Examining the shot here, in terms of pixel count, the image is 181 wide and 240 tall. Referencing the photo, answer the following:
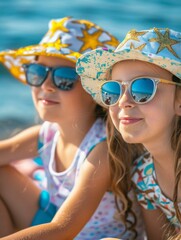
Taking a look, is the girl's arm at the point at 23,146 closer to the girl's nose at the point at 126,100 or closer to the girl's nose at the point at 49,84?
the girl's nose at the point at 49,84

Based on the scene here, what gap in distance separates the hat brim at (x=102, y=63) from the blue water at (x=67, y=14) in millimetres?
2759

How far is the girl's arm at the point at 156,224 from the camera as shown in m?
2.64

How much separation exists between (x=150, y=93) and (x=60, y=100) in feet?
2.53

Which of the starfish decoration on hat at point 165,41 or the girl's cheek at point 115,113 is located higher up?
the starfish decoration on hat at point 165,41

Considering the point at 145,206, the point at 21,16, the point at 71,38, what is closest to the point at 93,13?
the point at 21,16

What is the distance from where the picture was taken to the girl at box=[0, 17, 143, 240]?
9.41 feet

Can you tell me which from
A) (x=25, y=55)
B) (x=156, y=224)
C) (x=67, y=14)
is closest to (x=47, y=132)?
(x=25, y=55)

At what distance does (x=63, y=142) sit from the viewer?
3.03 metres

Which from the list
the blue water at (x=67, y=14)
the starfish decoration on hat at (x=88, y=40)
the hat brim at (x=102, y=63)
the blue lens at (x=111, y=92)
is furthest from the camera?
the blue water at (x=67, y=14)

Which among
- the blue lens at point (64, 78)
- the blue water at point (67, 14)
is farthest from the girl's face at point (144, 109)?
the blue water at point (67, 14)

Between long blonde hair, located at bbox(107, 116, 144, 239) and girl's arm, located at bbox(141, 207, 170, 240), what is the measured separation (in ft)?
0.30

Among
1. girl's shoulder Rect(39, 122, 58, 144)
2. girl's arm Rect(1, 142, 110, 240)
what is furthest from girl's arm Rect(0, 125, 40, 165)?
girl's arm Rect(1, 142, 110, 240)

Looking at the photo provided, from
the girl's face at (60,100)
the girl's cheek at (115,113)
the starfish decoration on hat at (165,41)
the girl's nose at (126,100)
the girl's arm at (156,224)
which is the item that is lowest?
the girl's arm at (156,224)

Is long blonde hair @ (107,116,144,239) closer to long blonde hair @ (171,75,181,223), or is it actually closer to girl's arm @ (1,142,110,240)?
girl's arm @ (1,142,110,240)
